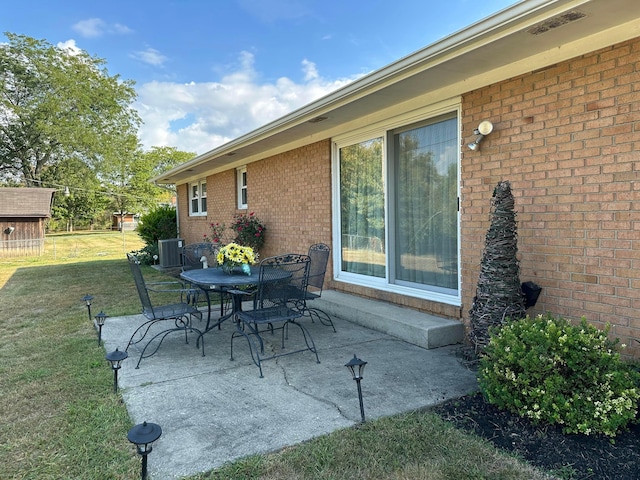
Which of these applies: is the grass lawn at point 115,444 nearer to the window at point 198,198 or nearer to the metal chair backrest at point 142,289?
the metal chair backrest at point 142,289

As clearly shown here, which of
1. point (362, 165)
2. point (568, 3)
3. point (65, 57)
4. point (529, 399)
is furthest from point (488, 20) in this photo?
point (65, 57)

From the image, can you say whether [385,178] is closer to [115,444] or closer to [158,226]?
[115,444]

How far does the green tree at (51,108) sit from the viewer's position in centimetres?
2730

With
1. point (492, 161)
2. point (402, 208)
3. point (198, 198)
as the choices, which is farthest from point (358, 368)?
point (198, 198)

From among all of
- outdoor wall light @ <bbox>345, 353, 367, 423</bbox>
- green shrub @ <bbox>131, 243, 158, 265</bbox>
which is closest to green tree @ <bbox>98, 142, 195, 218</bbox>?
green shrub @ <bbox>131, 243, 158, 265</bbox>

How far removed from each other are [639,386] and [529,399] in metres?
0.83

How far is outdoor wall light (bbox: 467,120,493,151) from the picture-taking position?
4.20 metres

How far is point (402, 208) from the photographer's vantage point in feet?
18.3

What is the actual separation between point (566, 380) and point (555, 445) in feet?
1.33

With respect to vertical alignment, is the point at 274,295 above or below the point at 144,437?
above

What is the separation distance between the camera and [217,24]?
43.4ft

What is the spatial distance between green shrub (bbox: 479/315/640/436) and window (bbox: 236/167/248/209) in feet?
26.7

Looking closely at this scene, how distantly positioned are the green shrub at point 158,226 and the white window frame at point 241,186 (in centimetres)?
580

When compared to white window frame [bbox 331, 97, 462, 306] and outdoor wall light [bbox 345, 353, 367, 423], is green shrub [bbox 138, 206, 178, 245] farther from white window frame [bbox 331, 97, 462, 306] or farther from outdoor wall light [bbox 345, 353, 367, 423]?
outdoor wall light [bbox 345, 353, 367, 423]
